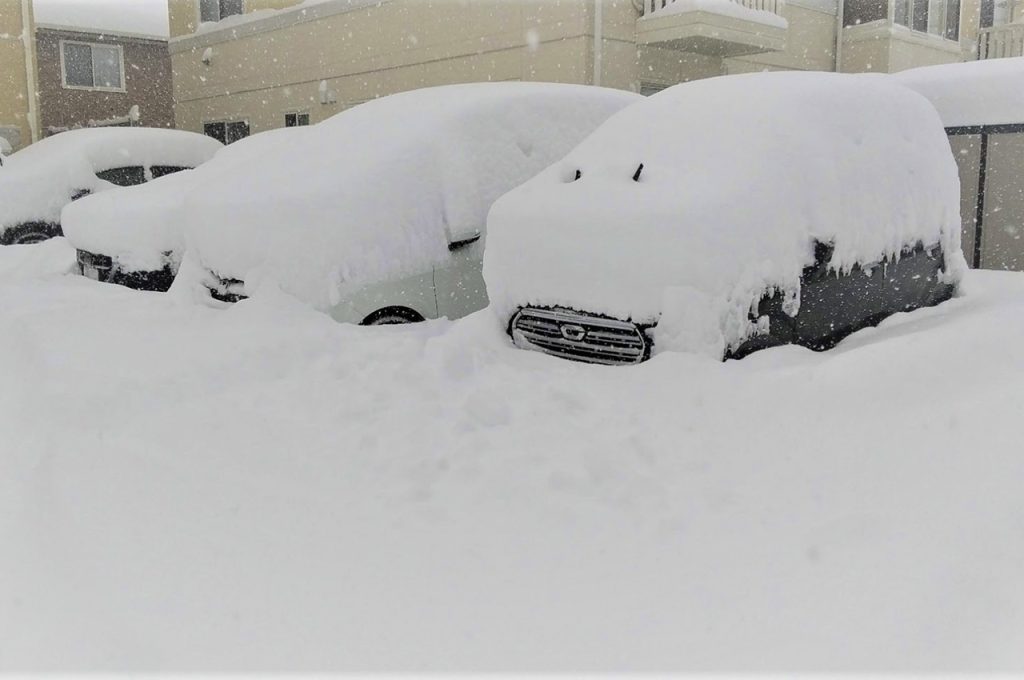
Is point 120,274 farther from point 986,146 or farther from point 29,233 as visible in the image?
point 986,146

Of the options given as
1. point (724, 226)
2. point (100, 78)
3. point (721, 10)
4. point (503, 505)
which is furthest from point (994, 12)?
point (100, 78)

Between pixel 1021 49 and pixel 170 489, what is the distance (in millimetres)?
17593

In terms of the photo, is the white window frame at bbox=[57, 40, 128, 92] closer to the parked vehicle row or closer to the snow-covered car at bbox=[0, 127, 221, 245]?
the snow-covered car at bbox=[0, 127, 221, 245]

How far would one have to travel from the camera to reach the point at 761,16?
467 inches

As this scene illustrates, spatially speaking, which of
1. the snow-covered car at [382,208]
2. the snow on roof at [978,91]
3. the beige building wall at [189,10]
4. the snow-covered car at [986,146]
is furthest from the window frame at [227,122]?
the snow on roof at [978,91]

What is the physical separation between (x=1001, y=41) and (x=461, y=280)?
15505 mm

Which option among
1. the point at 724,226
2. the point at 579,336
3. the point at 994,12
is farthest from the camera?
the point at 994,12

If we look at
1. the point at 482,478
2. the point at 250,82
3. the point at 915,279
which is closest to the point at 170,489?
the point at 482,478

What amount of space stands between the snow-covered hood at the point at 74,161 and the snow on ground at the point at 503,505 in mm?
6344

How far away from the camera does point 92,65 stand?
22766 millimetres

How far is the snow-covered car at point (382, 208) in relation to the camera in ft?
15.5

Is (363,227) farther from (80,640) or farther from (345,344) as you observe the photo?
(80,640)

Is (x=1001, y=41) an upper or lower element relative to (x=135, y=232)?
upper

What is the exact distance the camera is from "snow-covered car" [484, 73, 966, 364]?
391 cm
